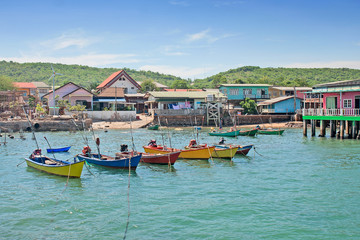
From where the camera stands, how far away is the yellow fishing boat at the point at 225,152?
95.5 feet

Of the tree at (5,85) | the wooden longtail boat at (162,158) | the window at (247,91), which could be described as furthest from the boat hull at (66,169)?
the tree at (5,85)

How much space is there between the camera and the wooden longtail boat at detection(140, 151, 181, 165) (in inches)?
1032

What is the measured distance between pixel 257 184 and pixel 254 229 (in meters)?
6.97

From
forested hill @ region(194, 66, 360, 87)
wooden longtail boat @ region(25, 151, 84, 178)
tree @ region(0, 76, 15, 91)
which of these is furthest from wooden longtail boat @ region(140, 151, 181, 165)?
forested hill @ region(194, 66, 360, 87)

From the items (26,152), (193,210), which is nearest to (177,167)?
(193,210)

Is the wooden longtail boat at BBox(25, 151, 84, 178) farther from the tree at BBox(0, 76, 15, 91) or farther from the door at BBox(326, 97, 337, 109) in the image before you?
the tree at BBox(0, 76, 15, 91)

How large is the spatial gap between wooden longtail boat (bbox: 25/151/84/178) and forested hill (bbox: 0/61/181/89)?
113 meters

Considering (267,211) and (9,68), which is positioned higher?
(9,68)

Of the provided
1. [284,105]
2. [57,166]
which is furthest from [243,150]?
[284,105]

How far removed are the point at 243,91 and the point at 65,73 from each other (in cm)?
9757

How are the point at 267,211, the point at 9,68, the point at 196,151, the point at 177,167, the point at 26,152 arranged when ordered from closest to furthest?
the point at 267,211, the point at 177,167, the point at 196,151, the point at 26,152, the point at 9,68

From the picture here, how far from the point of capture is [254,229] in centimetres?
Answer: 1439

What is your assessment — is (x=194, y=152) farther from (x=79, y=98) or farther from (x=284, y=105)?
(x=284, y=105)

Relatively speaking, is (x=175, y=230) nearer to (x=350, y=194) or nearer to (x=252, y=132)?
(x=350, y=194)
